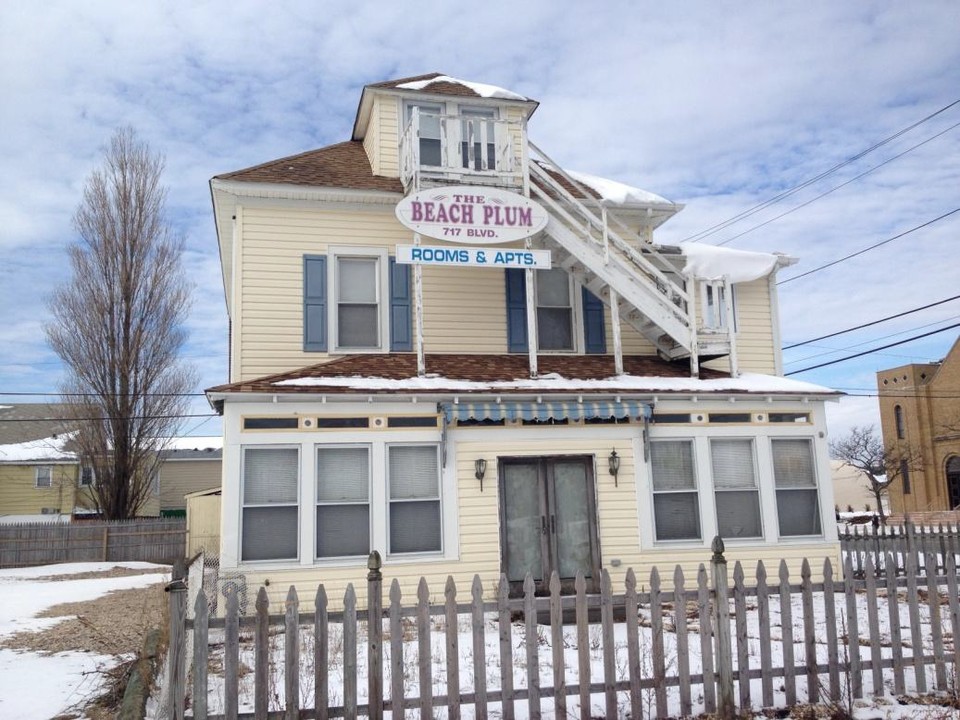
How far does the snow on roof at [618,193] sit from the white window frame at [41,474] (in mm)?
32977

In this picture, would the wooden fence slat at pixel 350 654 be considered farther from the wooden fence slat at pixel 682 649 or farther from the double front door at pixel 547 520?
the double front door at pixel 547 520

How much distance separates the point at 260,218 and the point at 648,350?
25.9 feet

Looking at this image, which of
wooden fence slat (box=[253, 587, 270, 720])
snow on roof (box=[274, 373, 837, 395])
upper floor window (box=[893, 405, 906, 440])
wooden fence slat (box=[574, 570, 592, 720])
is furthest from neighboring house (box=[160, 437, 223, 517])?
wooden fence slat (box=[574, 570, 592, 720])

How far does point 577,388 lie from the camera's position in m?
13.0

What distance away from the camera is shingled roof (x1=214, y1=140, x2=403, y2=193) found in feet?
47.7

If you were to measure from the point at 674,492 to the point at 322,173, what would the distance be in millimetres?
8614

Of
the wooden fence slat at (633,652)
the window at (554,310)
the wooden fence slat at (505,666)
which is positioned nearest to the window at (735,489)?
the window at (554,310)

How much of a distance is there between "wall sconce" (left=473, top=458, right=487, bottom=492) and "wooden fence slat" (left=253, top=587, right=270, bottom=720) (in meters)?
6.74

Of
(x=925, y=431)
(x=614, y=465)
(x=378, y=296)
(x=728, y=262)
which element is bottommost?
(x=614, y=465)

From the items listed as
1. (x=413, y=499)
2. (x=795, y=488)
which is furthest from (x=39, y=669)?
(x=795, y=488)

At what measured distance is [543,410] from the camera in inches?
487

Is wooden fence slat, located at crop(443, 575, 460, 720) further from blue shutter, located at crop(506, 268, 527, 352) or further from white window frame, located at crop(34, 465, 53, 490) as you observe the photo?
white window frame, located at crop(34, 465, 53, 490)

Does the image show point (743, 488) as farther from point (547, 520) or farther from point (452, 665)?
point (452, 665)

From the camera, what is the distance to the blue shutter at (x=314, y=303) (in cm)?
1455
